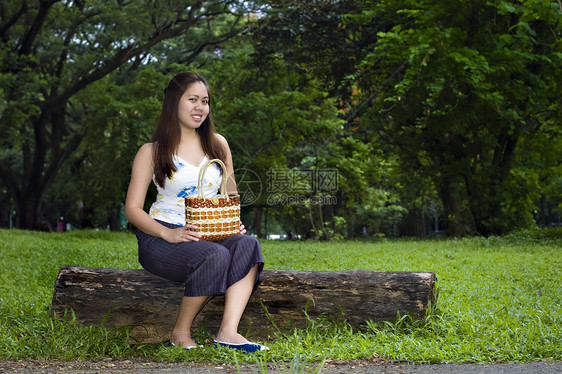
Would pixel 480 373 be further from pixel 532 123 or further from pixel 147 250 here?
pixel 532 123

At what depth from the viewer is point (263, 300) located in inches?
187

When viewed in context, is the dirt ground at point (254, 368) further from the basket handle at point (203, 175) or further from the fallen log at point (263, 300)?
the basket handle at point (203, 175)

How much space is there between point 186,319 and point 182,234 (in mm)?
591

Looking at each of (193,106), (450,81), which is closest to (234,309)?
(193,106)

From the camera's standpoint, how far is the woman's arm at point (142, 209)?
421 cm

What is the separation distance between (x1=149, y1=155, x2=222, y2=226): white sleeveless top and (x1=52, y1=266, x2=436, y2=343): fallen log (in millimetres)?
532

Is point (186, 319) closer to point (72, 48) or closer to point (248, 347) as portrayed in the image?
point (248, 347)

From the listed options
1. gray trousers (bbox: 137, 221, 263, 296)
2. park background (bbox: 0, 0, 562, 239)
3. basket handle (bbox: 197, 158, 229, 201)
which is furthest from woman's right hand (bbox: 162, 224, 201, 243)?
park background (bbox: 0, 0, 562, 239)

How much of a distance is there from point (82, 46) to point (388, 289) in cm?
1793

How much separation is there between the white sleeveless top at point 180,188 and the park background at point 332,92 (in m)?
9.06

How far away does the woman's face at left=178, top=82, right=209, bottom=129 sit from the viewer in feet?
14.9

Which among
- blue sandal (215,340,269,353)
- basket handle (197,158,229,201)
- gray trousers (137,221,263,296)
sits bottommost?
blue sandal (215,340,269,353)

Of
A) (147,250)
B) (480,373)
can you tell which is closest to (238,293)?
(147,250)

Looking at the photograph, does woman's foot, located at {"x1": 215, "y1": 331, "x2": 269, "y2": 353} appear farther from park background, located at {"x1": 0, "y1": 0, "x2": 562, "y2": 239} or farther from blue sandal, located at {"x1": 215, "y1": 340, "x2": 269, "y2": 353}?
park background, located at {"x1": 0, "y1": 0, "x2": 562, "y2": 239}
